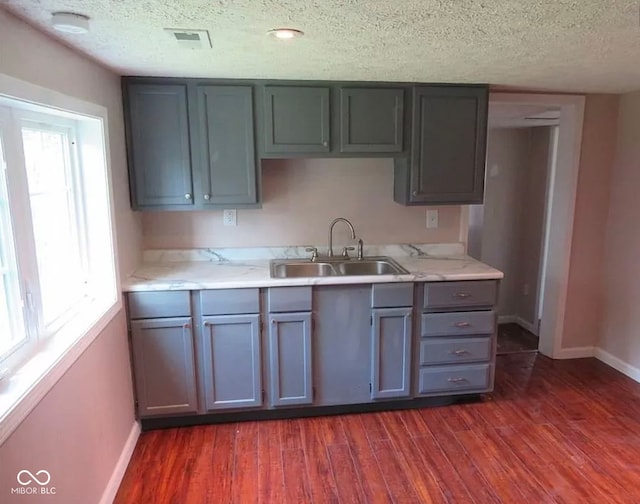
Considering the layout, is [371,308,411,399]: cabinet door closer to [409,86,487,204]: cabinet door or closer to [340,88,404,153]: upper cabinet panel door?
[409,86,487,204]: cabinet door

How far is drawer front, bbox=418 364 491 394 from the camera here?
2953mm

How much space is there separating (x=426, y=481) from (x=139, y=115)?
254 cm

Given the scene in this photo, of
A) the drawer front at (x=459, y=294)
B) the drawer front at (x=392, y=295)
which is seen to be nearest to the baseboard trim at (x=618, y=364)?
the drawer front at (x=459, y=294)

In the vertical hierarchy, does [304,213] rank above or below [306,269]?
above

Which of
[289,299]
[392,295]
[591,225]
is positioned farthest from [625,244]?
[289,299]

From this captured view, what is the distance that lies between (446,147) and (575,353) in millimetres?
2098

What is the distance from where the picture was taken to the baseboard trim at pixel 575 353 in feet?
12.3

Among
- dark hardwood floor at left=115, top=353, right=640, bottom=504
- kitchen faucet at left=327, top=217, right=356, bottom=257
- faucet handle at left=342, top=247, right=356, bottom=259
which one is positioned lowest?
dark hardwood floor at left=115, top=353, right=640, bottom=504

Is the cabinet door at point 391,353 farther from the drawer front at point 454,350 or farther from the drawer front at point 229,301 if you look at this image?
the drawer front at point 229,301

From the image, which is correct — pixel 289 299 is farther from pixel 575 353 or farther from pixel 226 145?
pixel 575 353

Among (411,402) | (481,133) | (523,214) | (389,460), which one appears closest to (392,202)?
(481,133)

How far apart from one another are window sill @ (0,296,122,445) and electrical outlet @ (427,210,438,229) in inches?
86.8

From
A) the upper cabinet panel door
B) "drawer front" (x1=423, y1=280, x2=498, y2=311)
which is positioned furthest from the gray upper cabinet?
"drawer front" (x1=423, y1=280, x2=498, y2=311)

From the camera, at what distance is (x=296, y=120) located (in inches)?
111
